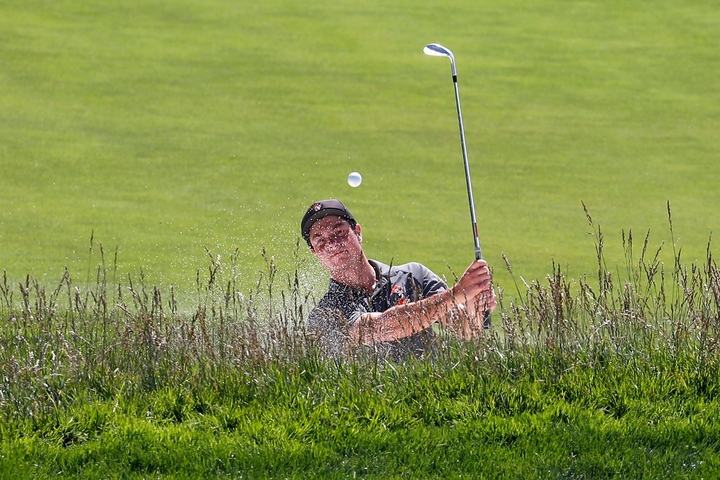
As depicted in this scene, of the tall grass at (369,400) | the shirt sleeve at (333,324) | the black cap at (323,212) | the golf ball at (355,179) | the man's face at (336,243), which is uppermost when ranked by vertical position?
the golf ball at (355,179)

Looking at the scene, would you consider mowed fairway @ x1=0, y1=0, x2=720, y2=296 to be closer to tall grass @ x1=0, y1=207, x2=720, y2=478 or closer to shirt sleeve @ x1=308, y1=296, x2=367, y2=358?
tall grass @ x1=0, y1=207, x2=720, y2=478

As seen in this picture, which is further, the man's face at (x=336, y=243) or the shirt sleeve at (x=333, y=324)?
the man's face at (x=336, y=243)

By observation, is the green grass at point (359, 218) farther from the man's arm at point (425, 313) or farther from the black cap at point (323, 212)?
the black cap at point (323, 212)

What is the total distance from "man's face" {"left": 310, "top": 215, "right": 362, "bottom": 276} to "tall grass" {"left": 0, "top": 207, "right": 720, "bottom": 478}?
405mm

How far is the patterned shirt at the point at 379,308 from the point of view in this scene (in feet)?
19.0

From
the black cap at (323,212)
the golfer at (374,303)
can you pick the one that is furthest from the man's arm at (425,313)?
the black cap at (323,212)

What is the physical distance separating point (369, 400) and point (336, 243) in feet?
3.06

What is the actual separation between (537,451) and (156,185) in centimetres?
→ 839

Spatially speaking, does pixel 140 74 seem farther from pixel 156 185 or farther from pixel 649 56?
pixel 649 56

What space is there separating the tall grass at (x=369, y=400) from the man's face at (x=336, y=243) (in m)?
0.40

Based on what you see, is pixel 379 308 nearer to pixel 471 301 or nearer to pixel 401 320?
pixel 401 320

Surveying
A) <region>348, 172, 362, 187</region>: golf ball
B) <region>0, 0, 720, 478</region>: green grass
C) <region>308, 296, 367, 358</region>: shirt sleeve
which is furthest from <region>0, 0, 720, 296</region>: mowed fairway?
<region>308, 296, 367, 358</region>: shirt sleeve

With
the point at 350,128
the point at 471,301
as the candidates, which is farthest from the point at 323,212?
the point at 350,128

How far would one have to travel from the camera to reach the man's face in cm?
585
